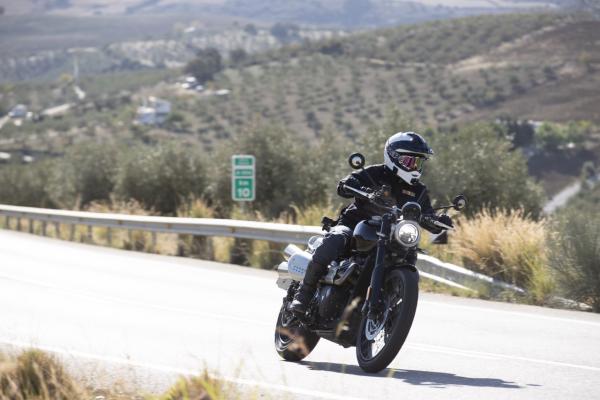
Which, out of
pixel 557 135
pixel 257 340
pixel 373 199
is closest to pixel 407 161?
pixel 373 199

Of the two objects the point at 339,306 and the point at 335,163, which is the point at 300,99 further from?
the point at 339,306

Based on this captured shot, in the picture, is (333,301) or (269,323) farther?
(269,323)

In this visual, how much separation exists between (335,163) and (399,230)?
951 inches

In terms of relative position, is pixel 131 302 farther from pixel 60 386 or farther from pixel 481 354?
pixel 60 386

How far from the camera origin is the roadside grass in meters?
6.70

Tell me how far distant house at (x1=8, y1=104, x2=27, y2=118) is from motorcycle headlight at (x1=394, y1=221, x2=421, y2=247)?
180 metres

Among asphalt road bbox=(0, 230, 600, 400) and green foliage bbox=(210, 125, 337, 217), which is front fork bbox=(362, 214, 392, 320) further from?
green foliage bbox=(210, 125, 337, 217)

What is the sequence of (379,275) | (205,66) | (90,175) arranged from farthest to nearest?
(205,66) < (90,175) < (379,275)

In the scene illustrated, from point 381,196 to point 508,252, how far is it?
6.92 m

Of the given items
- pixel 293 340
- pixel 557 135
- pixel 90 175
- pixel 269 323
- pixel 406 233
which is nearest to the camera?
pixel 406 233

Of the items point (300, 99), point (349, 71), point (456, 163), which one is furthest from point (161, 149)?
point (349, 71)

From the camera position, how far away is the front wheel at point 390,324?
8297 mm

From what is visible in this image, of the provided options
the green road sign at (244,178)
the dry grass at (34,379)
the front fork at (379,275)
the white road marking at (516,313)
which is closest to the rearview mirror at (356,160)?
the front fork at (379,275)

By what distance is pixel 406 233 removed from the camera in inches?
334
